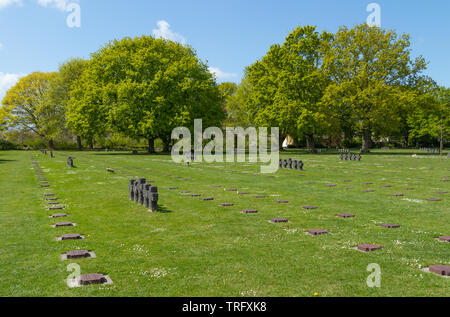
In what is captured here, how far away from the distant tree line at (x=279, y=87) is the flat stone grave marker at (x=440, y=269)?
43584 millimetres

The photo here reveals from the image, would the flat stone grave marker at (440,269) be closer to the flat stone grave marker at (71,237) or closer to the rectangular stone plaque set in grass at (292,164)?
the flat stone grave marker at (71,237)

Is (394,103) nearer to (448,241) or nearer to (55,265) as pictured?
(448,241)

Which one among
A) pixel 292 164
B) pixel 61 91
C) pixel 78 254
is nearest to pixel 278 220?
pixel 78 254

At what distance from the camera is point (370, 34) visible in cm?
5019

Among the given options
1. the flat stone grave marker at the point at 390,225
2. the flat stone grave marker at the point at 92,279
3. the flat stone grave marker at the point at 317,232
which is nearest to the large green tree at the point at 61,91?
the flat stone grave marker at the point at 317,232

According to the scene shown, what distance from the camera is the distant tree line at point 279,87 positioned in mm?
48312

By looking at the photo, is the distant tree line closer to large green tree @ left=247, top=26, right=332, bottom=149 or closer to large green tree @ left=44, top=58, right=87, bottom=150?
large green tree @ left=247, top=26, right=332, bottom=149

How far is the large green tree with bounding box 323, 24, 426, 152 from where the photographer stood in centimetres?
4785

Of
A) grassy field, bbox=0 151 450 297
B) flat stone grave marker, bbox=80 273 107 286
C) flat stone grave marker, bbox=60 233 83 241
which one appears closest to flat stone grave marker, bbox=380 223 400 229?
grassy field, bbox=0 151 450 297

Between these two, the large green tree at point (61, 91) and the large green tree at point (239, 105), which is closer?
the large green tree at point (61, 91)

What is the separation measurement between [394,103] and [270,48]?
784 inches

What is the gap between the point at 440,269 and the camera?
203 inches

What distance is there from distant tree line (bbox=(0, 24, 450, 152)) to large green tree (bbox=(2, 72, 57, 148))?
862 inches
